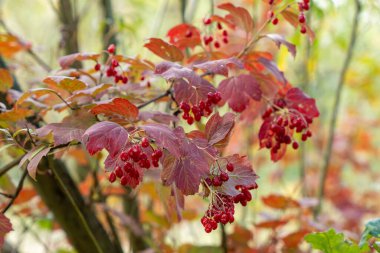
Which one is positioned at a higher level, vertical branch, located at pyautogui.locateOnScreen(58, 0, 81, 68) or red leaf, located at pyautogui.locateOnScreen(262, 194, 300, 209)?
vertical branch, located at pyautogui.locateOnScreen(58, 0, 81, 68)

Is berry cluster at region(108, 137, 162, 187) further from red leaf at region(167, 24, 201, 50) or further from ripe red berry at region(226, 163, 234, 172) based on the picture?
red leaf at region(167, 24, 201, 50)

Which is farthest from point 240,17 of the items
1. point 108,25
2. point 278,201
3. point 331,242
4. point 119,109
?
point 108,25

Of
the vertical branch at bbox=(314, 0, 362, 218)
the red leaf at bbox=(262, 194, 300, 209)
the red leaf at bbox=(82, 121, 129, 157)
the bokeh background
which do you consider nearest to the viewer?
the red leaf at bbox=(82, 121, 129, 157)

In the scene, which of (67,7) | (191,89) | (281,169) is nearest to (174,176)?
(191,89)

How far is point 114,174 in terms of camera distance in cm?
81

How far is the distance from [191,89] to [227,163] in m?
0.16

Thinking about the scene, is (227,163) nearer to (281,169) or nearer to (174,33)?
(174,33)

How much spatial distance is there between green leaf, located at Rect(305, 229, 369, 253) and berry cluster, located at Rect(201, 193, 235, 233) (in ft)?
0.77

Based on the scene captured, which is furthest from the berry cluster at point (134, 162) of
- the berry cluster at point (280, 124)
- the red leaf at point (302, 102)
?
the red leaf at point (302, 102)

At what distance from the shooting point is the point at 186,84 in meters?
0.92

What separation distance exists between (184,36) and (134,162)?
0.44 m

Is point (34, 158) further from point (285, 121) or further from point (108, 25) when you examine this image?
point (108, 25)

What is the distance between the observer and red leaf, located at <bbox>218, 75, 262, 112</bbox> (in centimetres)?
102

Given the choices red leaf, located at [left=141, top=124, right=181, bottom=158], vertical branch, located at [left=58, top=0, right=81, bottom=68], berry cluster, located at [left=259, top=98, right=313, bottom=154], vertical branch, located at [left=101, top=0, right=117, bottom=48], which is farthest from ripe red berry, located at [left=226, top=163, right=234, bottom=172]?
vertical branch, located at [left=101, top=0, right=117, bottom=48]
